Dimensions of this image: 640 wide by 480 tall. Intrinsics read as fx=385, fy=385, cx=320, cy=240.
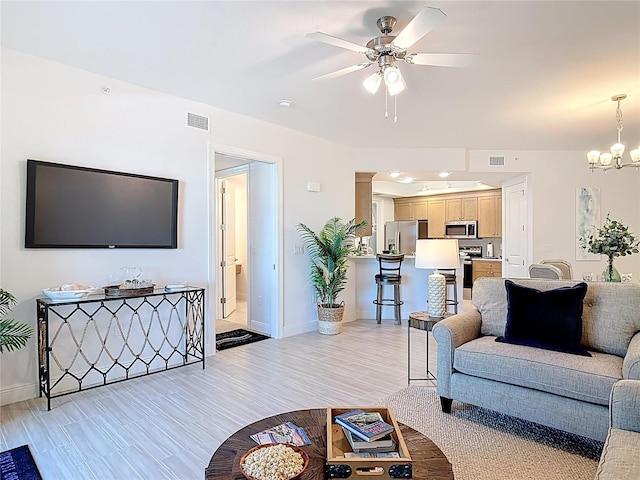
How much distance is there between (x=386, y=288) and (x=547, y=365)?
149 inches

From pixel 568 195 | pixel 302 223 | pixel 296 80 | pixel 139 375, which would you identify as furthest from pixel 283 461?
pixel 568 195

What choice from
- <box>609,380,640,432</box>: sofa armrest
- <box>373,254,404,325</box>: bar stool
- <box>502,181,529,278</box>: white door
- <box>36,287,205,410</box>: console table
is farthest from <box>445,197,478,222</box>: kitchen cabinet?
<box>609,380,640,432</box>: sofa armrest

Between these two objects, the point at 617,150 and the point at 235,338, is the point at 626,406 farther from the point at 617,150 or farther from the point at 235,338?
the point at 235,338

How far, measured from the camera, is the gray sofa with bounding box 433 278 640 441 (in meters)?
2.07

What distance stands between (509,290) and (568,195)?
4562mm

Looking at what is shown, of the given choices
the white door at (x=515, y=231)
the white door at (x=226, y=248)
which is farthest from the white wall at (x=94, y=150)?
the white door at (x=515, y=231)

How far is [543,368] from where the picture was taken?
2.22 meters

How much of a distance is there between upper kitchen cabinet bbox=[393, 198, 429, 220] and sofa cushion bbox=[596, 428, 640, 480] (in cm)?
853

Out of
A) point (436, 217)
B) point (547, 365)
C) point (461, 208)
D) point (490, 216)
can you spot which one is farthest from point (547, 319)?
point (436, 217)

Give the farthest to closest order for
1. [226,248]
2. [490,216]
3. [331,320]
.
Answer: [490,216] → [226,248] → [331,320]

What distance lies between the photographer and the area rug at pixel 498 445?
1997 mm

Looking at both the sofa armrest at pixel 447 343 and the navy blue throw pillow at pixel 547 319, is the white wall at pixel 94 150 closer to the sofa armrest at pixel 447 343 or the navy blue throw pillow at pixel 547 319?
the sofa armrest at pixel 447 343

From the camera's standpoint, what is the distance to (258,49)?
9.43 feet

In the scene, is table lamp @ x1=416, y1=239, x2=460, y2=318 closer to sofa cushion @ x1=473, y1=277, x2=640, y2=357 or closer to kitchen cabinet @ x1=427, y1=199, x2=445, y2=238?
sofa cushion @ x1=473, y1=277, x2=640, y2=357
